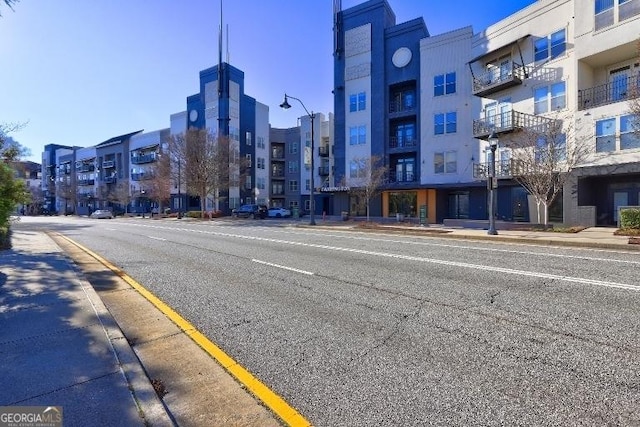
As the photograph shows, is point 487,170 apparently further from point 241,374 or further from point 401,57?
point 241,374

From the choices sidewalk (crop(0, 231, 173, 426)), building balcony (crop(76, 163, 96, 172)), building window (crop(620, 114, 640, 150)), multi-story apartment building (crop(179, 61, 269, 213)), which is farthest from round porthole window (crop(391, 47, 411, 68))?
building balcony (crop(76, 163, 96, 172))

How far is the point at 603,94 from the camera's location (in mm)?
20266

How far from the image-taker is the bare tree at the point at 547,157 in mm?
17562

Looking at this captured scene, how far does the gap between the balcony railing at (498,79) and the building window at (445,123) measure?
3.00 meters

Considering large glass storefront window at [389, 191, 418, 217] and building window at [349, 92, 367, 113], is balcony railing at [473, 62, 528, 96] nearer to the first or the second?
large glass storefront window at [389, 191, 418, 217]

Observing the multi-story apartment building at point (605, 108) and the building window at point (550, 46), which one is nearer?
the multi-story apartment building at point (605, 108)

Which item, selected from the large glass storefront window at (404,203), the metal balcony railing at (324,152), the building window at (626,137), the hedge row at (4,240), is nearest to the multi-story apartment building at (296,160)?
the metal balcony railing at (324,152)

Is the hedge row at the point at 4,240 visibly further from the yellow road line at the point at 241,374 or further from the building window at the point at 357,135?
the building window at the point at 357,135

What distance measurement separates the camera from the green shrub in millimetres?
15470

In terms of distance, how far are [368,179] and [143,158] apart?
51.5m

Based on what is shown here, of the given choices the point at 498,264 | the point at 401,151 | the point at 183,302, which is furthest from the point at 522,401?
the point at 401,151

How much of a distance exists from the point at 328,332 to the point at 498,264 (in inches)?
247

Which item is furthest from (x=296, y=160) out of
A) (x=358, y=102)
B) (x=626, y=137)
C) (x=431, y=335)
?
(x=431, y=335)

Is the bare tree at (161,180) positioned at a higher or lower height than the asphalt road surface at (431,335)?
higher
